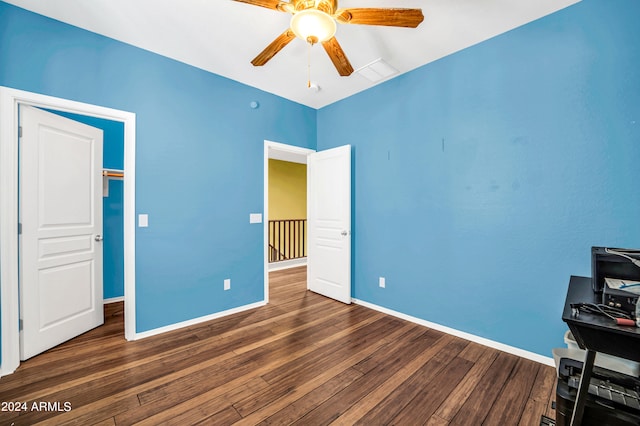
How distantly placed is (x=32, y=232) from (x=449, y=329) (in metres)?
4.03

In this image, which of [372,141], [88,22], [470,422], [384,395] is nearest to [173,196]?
[88,22]

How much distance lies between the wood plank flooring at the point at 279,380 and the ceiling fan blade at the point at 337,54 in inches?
98.4

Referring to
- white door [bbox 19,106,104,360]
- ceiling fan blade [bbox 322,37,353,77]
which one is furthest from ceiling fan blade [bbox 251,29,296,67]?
white door [bbox 19,106,104,360]

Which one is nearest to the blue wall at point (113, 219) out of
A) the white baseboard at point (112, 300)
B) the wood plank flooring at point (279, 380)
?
the white baseboard at point (112, 300)

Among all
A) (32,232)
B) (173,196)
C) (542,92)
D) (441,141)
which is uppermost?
(542,92)

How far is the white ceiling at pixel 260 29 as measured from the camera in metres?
2.09

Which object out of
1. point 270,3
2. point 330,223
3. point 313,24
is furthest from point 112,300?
point 313,24

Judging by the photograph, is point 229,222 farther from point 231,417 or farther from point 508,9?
point 508,9

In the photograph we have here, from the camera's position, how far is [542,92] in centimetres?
220

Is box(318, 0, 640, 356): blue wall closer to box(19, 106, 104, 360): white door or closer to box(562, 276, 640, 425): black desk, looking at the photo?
box(562, 276, 640, 425): black desk

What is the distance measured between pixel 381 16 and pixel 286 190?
6098 millimetres

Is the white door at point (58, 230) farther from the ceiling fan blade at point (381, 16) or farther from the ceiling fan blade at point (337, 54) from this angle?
the ceiling fan blade at point (381, 16)

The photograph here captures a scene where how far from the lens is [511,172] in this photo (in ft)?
7.78

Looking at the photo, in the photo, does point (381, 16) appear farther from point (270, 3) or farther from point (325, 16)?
point (270, 3)
